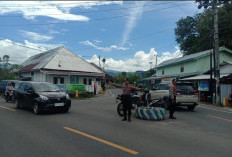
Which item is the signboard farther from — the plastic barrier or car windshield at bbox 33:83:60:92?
car windshield at bbox 33:83:60:92

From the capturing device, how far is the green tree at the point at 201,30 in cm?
3431

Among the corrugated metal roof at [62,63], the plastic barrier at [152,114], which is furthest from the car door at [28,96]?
the corrugated metal roof at [62,63]

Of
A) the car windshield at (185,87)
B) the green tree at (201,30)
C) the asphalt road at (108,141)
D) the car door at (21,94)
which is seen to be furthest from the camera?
the green tree at (201,30)

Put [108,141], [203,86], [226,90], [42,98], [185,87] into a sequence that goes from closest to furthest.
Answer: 1. [108,141]
2. [42,98]
3. [185,87]
4. [226,90]
5. [203,86]

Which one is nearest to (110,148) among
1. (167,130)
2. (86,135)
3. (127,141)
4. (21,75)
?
(127,141)

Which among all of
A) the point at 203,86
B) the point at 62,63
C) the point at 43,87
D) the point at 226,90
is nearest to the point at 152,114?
the point at 43,87

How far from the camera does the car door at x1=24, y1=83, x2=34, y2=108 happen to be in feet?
32.5

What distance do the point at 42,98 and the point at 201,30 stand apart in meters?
36.0

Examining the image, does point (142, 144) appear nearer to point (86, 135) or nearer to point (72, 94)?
point (86, 135)

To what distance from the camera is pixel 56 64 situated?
98.9 feet

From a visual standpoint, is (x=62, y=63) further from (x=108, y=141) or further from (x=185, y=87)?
(x=108, y=141)

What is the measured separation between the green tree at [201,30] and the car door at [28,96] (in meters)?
27.7

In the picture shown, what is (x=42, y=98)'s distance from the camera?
9250 millimetres

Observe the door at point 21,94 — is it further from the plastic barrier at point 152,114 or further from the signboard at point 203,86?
the signboard at point 203,86
